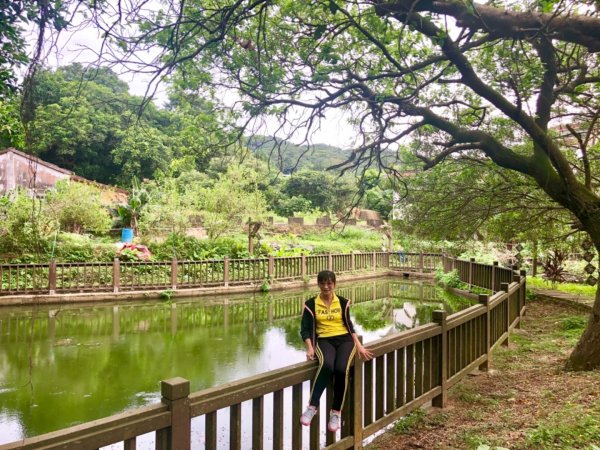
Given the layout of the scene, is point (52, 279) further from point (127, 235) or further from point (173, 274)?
point (127, 235)

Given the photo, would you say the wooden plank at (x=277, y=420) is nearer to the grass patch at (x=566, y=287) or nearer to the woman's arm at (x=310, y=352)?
the woman's arm at (x=310, y=352)

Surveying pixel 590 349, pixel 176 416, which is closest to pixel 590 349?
pixel 590 349

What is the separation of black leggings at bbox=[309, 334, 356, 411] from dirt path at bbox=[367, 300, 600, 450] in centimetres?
84

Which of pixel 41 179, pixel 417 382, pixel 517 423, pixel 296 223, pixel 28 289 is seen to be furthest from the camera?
pixel 296 223

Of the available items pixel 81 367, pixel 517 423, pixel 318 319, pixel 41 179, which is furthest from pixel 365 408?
pixel 41 179

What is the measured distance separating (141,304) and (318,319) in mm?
10837

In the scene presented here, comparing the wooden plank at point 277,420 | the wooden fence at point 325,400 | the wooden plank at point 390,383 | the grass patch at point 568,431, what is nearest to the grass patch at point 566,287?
the wooden fence at point 325,400

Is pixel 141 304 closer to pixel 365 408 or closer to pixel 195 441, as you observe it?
pixel 195 441

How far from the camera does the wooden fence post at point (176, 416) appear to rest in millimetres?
2182

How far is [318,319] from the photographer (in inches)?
A: 133

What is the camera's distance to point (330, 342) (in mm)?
3285

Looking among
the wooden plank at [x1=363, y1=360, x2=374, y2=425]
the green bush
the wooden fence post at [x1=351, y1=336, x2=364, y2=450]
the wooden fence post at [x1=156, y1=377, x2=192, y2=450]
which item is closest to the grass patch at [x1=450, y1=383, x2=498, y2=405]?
the wooden plank at [x1=363, y1=360, x2=374, y2=425]

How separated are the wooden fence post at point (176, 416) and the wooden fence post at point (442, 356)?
2.83 m

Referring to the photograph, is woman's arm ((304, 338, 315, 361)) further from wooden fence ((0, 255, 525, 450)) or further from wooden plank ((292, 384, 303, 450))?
wooden plank ((292, 384, 303, 450))
